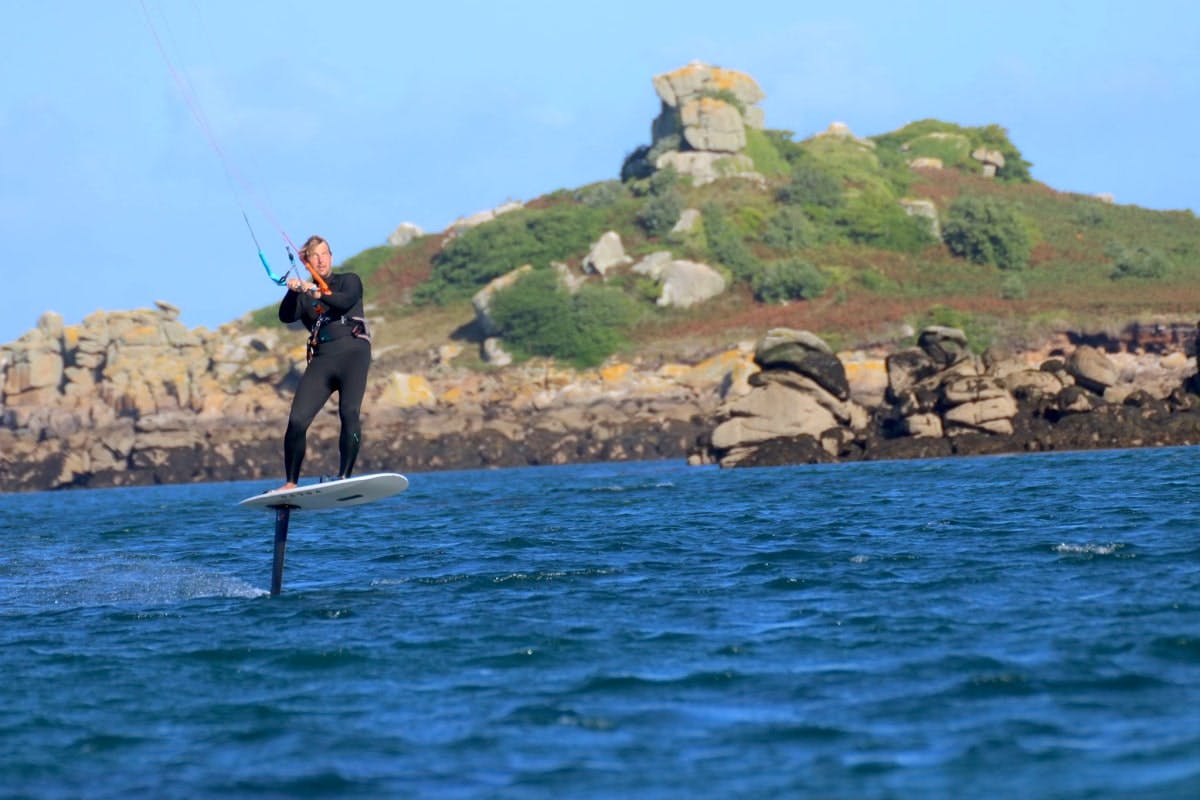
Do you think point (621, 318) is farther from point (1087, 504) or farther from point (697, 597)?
point (697, 597)

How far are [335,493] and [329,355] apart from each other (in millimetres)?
1275

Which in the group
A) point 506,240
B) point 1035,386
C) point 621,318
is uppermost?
point 506,240

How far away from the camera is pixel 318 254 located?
14.7 meters

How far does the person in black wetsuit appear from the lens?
47.5 ft

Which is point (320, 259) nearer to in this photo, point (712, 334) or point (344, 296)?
point (344, 296)

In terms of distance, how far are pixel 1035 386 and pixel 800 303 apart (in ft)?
132

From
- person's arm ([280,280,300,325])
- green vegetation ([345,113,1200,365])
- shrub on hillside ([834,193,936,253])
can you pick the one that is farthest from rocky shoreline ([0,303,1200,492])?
person's arm ([280,280,300,325])

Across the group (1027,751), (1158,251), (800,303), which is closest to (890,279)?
(800,303)

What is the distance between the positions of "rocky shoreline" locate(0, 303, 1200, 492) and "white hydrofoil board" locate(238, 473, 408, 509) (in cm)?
3145

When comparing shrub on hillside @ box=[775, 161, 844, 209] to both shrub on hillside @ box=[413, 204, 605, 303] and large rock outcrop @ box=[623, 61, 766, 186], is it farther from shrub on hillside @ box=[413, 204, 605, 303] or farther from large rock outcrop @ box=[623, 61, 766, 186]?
shrub on hillside @ box=[413, 204, 605, 303]

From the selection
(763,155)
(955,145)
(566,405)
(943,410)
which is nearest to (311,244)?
(943,410)

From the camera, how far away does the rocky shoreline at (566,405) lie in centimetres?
4522

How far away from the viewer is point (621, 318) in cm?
8381

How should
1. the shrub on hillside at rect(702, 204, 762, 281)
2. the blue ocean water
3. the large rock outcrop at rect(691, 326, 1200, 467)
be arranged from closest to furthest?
the blue ocean water
the large rock outcrop at rect(691, 326, 1200, 467)
the shrub on hillside at rect(702, 204, 762, 281)
